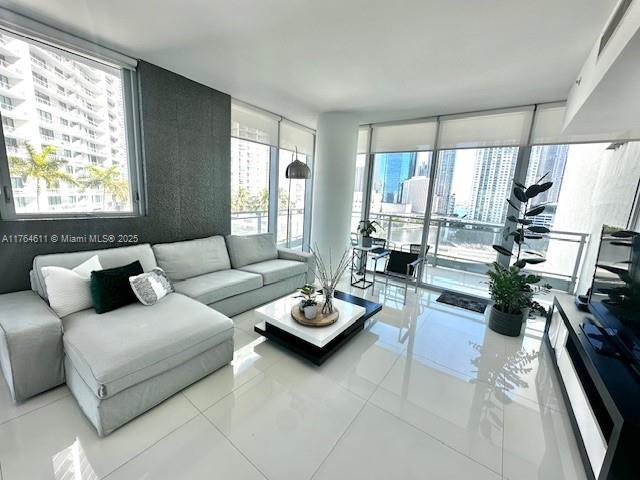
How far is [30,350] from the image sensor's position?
167 cm

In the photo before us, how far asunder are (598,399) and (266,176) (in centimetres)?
457

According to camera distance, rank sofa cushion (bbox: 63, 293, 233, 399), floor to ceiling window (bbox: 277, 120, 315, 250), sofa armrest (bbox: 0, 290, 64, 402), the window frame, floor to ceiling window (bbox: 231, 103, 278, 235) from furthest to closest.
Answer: floor to ceiling window (bbox: 277, 120, 315, 250) → floor to ceiling window (bbox: 231, 103, 278, 235) → the window frame → sofa armrest (bbox: 0, 290, 64, 402) → sofa cushion (bbox: 63, 293, 233, 399)

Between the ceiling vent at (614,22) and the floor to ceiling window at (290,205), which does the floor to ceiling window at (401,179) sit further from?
the ceiling vent at (614,22)

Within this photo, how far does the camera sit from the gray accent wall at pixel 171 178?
2.26 m

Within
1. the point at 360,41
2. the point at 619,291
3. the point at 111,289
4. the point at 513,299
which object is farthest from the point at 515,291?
the point at 111,289

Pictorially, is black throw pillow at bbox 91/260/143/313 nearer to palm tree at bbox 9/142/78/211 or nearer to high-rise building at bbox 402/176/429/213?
palm tree at bbox 9/142/78/211

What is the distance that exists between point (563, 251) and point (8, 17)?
6293mm

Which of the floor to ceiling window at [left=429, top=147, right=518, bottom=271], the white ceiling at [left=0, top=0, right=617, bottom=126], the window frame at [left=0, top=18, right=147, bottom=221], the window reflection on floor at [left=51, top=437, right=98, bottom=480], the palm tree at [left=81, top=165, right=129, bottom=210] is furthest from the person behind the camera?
the floor to ceiling window at [left=429, top=147, right=518, bottom=271]

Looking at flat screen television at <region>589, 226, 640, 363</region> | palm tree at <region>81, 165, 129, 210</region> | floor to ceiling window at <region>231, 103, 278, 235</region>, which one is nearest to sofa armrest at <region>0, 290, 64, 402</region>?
palm tree at <region>81, 165, 129, 210</region>

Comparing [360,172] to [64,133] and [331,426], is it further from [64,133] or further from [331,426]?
[331,426]

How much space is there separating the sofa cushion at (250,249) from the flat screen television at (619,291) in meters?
3.59

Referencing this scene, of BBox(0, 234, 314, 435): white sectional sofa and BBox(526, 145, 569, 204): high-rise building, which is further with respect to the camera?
BBox(526, 145, 569, 204): high-rise building

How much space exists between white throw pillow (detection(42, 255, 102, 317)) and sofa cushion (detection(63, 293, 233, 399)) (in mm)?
68

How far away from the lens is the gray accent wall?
226 cm
